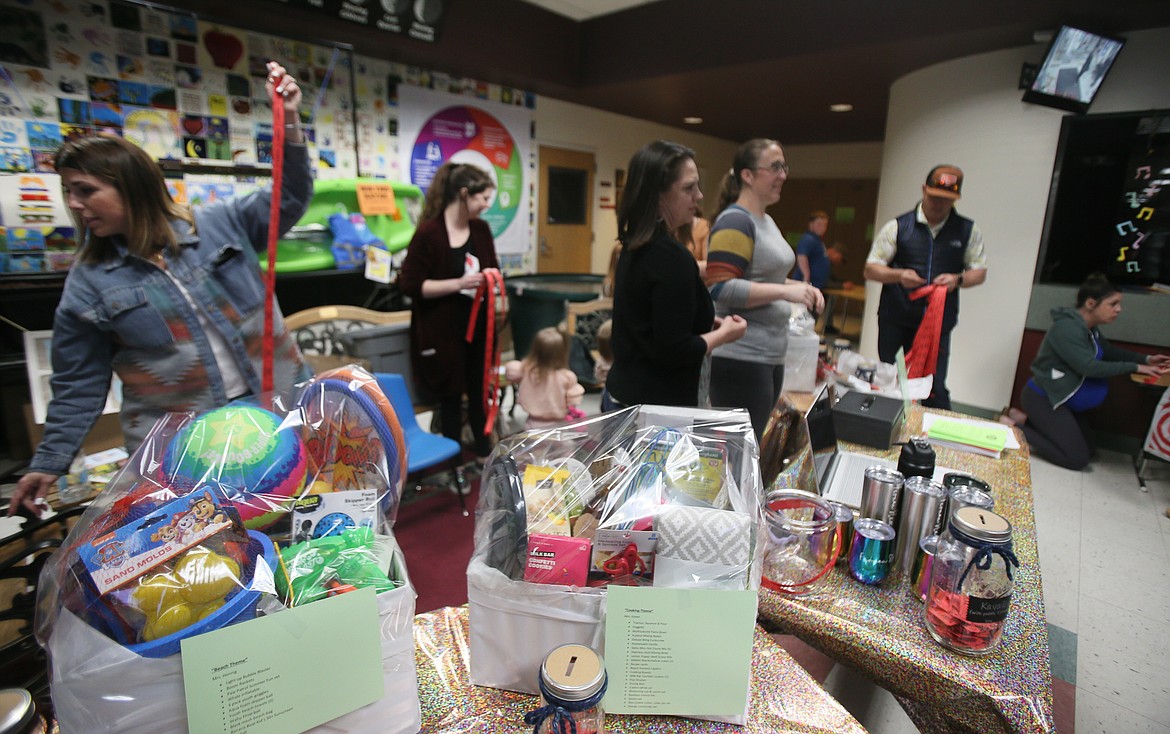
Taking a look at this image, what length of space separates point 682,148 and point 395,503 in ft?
3.97

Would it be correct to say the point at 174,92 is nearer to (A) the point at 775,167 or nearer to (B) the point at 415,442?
(B) the point at 415,442

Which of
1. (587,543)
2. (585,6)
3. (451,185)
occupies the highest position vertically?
(585,6)

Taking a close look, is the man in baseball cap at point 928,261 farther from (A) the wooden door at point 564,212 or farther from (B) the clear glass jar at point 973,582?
(A) the wooden door at point 564,212

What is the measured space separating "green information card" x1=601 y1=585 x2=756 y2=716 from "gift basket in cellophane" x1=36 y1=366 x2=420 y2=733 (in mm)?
251

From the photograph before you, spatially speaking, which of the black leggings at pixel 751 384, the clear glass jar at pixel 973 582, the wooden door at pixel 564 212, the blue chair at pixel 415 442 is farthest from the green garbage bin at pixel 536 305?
the clear glass jar at pixel 973 582

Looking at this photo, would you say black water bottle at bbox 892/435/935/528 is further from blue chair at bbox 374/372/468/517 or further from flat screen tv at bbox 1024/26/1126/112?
flat screen tv at bbox 1024/26/1126/112

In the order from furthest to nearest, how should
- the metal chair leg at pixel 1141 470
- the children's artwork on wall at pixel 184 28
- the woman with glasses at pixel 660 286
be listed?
the children's artwork on wall at pixel 184 28, the metal chair leg at pixel 1141 470, the woman with glasses at pixel 660 286

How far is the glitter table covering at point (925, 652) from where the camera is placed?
2.69 feet

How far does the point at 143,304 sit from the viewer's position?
1382mm

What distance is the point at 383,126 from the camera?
475cm

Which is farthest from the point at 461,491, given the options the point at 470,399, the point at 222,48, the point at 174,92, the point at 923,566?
the point at 222,48

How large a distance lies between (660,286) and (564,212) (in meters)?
5.20

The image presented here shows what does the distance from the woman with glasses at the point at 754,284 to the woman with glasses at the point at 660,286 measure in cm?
29

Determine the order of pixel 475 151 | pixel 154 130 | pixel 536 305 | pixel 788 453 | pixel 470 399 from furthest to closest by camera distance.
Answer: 1. pixel 475 151
2. pixel 536 305
3. pixel 154 130
4. pixel 470 399
5. pixel 788 453
